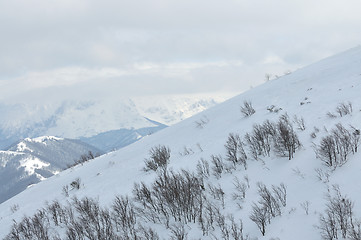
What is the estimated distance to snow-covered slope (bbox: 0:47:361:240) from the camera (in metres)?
14.1

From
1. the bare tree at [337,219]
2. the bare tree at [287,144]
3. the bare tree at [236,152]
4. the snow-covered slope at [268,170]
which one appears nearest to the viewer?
the bare tree at [337,219]

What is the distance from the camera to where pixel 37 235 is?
1964cm

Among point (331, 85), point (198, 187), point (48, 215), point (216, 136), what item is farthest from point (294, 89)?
point (48, 215)

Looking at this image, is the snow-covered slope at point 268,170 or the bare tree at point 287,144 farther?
the bare tree at point 287,144

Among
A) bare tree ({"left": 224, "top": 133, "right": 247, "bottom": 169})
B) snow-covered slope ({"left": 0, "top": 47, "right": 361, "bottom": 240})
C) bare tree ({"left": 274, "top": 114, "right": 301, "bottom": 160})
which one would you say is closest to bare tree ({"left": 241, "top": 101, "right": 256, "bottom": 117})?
snow-covered slope ({"left": 0, "top": 47, "right": 361, "bottom": 240})

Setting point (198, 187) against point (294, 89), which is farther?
point (294, 89)

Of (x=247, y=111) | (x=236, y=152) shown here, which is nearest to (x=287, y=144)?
(x=236, y=152)

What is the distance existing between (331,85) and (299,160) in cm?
1600

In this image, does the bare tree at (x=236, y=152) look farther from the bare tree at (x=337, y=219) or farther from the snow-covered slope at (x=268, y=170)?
the bare tree at (x=337, y=219)

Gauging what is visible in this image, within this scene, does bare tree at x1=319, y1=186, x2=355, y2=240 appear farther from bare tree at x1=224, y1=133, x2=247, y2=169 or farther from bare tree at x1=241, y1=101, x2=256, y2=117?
bare tree at x1=241, y1=101, x2=256, y2=117

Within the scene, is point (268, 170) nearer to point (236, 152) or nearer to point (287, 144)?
point (287, 144)

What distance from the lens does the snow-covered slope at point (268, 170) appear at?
46.4 ft

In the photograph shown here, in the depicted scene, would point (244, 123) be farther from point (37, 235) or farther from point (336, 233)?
point (37, 235)

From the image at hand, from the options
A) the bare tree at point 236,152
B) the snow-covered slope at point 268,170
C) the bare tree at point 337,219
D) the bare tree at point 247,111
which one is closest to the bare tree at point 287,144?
the snow-covered slope at point 268,170
